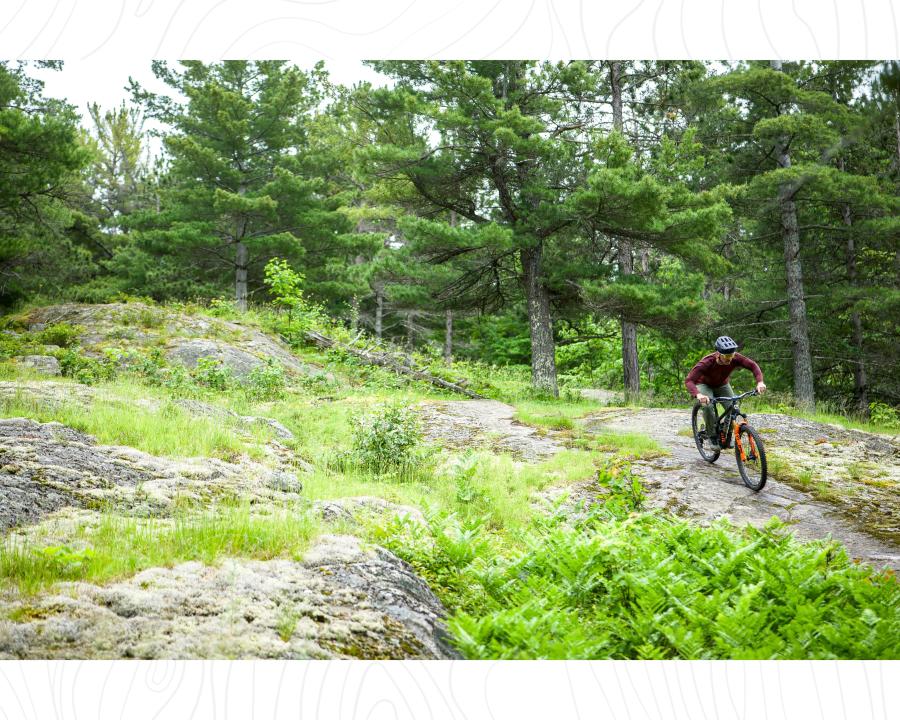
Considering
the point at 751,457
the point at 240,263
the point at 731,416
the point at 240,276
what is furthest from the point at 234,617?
the point at 240,276

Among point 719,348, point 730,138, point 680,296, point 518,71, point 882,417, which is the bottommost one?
point 882,417

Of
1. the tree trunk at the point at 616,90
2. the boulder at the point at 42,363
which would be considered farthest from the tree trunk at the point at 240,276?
the tree trunk at the point at 616,90

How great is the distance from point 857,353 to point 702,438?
7413mm

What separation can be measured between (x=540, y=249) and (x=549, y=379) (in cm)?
278

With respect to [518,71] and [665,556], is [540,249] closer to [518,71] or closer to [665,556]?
[518,71]

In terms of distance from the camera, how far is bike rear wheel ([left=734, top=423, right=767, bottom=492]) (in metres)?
4.91

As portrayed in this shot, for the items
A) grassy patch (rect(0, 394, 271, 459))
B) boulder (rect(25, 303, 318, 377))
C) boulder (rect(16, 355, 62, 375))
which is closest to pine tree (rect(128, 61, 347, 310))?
boulder (rect(25, 303, 318, 377))

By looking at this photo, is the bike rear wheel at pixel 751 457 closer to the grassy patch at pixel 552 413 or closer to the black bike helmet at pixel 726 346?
the black bike helmet at pixel 726 346

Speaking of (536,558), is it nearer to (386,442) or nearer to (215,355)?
(386,442)

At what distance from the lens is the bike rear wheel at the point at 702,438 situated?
590 cm

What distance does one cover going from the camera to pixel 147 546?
2764 millimetres

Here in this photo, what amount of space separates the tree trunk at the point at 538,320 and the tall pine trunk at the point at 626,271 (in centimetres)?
165
